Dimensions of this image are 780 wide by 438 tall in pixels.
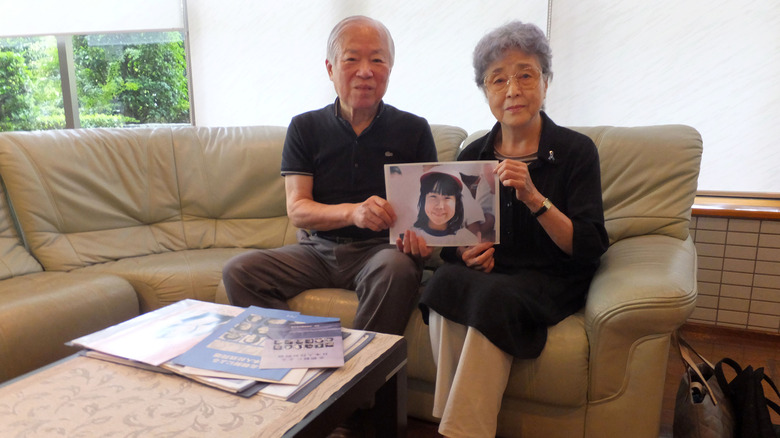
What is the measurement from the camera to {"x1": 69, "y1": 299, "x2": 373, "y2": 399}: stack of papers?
0.95 meters

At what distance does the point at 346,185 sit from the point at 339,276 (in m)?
0.30

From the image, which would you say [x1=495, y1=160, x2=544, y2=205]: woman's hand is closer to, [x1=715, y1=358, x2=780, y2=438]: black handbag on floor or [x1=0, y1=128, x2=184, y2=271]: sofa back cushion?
[x1=715, y1=358, x2=780, y2=438]: black handbag on floor

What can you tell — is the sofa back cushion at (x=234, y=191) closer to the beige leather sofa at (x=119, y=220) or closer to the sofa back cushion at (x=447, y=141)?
the beige leather sofa at (x=119, y=220)

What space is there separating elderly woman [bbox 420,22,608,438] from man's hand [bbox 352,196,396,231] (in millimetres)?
214

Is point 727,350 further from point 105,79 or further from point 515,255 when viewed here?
point 105,79

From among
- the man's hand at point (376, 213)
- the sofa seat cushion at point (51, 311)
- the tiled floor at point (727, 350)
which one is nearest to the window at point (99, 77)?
the sofa seat cushion at point (51, 311)

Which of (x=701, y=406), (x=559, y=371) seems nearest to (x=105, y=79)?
(x=559, y=371)

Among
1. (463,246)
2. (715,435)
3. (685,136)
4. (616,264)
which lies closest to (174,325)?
(463,246)

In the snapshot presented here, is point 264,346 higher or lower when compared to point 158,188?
lower

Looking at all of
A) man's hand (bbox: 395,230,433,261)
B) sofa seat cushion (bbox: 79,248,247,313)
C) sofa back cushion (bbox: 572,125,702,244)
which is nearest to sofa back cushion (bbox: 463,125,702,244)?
sofa back cushion (bbox: 572,125,702,244)

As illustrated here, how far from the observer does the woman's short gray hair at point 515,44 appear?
56.5 inches

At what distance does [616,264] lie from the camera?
143 centimetres

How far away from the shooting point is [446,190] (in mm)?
1396

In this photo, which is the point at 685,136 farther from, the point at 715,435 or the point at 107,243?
the point at 107,243
